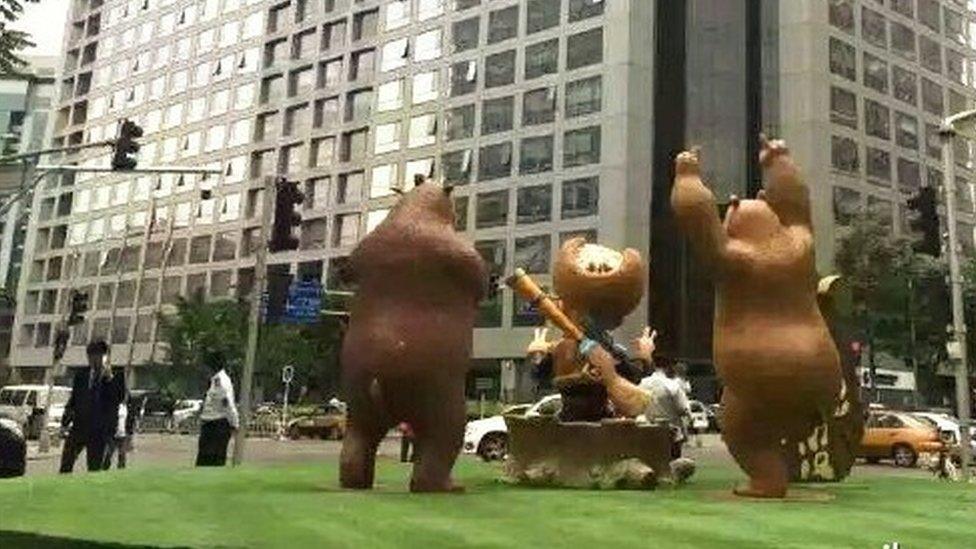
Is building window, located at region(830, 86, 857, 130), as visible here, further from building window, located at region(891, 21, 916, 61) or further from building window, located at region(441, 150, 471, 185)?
building window, located at region(441, 150, 471, 185)

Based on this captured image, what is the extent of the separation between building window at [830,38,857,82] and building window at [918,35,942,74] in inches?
276

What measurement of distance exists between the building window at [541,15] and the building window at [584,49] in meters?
1.73

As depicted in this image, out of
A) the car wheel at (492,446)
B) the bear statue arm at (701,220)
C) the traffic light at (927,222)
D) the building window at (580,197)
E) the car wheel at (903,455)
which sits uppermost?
the building window at (580,197)

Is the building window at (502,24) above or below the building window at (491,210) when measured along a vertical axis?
above

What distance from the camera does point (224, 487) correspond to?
8797 millimetres

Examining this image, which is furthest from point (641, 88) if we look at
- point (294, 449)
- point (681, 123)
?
point (294, 449)

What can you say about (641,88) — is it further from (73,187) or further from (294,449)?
(73,187)

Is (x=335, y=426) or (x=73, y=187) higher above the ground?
(x=73, y=187)

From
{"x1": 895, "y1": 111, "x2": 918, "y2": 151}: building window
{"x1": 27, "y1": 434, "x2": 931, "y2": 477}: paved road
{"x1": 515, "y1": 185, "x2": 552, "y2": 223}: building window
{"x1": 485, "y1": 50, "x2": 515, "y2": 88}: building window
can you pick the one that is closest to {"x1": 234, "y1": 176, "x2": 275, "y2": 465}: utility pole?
{"x1": 27, "y1": 434, "x2": 931, "y2": 477}: paved road

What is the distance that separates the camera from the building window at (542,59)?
51.8m

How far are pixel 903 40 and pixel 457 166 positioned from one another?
2363cm

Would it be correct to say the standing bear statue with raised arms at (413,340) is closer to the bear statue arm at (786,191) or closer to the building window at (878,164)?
the bear statue arm at (786,191)

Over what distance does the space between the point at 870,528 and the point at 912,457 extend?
18.2 meters

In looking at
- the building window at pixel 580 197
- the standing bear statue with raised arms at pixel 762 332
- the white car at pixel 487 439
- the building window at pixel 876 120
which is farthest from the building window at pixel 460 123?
the standing bear statue with raised arms at pixel 762 332
